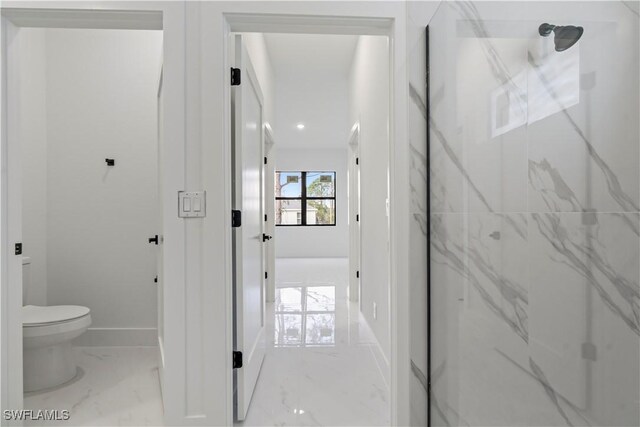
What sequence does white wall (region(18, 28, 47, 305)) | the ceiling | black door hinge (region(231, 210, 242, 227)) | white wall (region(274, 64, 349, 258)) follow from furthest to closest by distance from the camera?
white wall (region(274, 64, 349, 258)) → the ceiling → white wall (region(18, 28, 47, 305)) → black door hinge (region(231, 210, 242, 227))

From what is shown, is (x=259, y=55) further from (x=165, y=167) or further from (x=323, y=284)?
(x=323, y=284)

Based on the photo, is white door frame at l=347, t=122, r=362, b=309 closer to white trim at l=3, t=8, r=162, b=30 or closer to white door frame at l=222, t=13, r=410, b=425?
white door frame at l=222, t=13, r=410, b=425

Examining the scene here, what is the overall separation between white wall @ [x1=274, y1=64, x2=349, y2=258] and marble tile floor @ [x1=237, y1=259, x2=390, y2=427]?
108 inches

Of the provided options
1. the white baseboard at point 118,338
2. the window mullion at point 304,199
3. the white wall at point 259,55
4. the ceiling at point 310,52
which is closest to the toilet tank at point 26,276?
the white baseboard at point 118,338

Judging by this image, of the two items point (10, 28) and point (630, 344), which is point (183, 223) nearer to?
point (10, 28)

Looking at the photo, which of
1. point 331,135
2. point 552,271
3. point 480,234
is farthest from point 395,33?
point 331,135

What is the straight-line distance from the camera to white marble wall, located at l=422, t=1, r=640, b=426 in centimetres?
72

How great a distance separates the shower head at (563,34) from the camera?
2.60 feet

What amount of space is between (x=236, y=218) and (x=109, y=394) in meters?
1.27

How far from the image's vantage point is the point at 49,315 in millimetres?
2145

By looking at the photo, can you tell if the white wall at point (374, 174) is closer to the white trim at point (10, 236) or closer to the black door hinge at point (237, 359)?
the black door hinge at point (237, 359)

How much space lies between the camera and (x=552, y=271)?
87cm

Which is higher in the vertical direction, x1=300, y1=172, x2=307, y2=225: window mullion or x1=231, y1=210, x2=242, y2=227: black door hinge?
Result: x1=300, y1=172, x2=307, y2=225: window mullion

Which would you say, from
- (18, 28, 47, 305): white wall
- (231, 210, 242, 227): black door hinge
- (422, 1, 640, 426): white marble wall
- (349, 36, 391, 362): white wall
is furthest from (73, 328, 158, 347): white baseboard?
(422, 1, 640, 426): white marble wall
